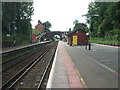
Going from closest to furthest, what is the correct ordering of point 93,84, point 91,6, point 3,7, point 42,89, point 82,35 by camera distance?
point 93,84
point 42,89
point 82,35
point 3,7
point 91,6

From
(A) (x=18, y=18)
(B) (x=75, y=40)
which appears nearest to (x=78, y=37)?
(B) (x=75, y=40)

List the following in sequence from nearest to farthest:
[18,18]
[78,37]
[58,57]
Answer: [58,57] < [78,37] < [18,18]

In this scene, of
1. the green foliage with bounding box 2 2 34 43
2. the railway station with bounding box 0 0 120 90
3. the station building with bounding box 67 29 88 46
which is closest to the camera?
the railway station with bounding box 0 0 120 90

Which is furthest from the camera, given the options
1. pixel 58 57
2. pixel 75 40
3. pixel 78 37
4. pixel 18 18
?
pixel 18 18

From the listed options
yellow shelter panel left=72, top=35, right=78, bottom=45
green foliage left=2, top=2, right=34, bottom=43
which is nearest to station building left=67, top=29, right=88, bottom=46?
yellow shelter panel left=72, top=35, right=78, bottom=45

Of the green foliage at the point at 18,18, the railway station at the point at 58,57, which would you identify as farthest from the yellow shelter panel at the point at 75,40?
the green foliage at the point at 18,18

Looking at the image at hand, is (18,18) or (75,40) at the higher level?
(18,18)

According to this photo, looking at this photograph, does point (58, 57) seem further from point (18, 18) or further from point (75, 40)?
point (18, 18)

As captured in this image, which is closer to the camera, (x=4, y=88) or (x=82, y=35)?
(x=4, y=88)

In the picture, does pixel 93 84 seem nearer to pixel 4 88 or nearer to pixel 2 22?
pixel 4 88

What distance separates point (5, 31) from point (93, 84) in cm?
5049

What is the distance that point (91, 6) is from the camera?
106438 millimetres

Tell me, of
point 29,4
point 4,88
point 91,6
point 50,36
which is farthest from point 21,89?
point 50,36

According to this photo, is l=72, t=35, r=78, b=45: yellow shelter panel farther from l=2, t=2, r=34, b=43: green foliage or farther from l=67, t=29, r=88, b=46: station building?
l=2, t=2, r=34, b=43: green foliage
